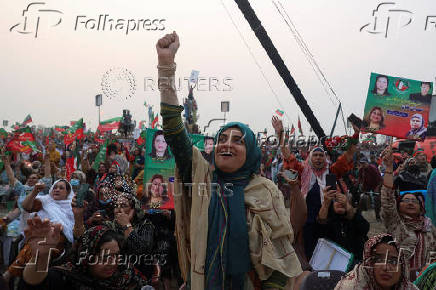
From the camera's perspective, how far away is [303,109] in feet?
34.1

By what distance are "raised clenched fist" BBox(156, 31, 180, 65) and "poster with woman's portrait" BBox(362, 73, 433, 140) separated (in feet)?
13.0

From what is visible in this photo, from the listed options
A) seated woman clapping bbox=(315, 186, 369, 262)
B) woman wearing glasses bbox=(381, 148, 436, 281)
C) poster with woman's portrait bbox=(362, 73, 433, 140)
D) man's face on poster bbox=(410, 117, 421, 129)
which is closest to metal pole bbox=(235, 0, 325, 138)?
poster with woman's portrait bbox=(362, 73, 433, 140)

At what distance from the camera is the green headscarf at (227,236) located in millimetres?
1983

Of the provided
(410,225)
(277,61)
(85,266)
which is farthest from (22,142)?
(410,225)

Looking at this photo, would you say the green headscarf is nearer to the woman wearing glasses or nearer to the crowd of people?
the crowd of people

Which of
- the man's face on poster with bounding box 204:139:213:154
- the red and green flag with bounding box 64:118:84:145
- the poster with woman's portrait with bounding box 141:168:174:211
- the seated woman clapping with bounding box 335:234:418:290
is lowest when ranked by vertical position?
the seated woman clapping with bounding box 335:234:418:290

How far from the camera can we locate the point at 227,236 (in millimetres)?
2014

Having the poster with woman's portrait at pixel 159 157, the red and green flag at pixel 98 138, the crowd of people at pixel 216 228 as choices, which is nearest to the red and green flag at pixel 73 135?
the crowd of people at pixel 216 228

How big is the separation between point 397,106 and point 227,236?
4235mm

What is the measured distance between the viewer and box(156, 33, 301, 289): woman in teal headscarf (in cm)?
191

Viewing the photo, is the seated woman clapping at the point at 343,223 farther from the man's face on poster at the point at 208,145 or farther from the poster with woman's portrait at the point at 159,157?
the poster with woman's portrait at the point at 159,157

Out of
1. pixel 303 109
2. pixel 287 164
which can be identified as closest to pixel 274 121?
pixel 287 164

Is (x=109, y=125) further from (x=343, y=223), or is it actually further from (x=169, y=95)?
(x=169, y=95)

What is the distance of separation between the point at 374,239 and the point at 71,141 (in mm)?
8053
